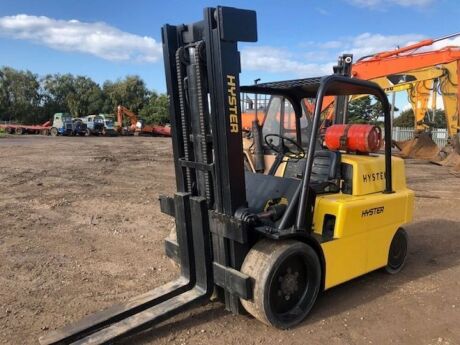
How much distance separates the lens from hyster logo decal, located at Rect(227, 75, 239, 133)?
3.61 m

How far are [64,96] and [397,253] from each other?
6693cm

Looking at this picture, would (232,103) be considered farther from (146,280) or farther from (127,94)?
(127,94)

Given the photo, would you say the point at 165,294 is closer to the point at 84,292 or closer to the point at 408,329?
the point at 84,292

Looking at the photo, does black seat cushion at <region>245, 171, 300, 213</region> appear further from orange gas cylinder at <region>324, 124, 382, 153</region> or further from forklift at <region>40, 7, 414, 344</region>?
orange gas cylinder at <region>324, 124, 382, 153</region>

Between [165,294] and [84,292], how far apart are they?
1.09 m

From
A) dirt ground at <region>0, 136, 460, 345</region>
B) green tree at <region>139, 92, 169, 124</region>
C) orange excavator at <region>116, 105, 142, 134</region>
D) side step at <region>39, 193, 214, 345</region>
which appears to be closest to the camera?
side step at <region>39, 193, 214, 345</region>

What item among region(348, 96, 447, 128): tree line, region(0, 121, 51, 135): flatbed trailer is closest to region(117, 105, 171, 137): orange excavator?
region(0, 121, 51, 135): flatbed trailer

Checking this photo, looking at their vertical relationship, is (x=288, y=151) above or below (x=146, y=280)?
above

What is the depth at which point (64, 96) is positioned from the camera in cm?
6625

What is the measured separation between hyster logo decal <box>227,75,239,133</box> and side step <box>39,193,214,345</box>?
66 cm

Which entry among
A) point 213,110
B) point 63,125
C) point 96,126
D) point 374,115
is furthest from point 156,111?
point 213,110

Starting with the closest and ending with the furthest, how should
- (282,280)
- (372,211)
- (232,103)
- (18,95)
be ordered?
(232,103) → (282,280) → (372,211) → (18,95)

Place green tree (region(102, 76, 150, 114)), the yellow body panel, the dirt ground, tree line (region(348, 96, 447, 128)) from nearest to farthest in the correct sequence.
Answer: the dirt ground < the yellow body panel < tree line (region(348, 96, 447, 128)) < green tree (region(102, 76, 150, 114))

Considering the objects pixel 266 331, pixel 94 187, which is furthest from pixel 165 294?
pixel 94 187
